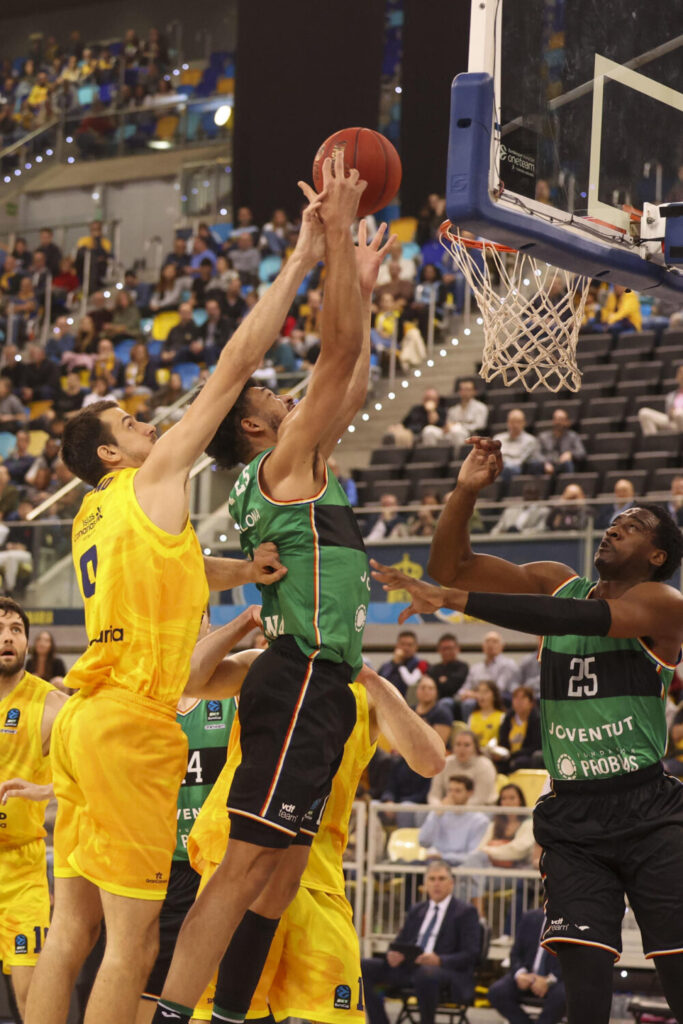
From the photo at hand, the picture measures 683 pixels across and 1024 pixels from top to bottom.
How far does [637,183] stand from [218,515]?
7713mm

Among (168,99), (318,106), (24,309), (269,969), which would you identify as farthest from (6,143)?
(269,969)

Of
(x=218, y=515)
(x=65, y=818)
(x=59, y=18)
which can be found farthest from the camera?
(x=59, y=18)

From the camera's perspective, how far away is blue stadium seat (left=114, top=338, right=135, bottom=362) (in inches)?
850

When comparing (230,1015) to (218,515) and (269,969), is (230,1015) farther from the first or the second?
(218,515)

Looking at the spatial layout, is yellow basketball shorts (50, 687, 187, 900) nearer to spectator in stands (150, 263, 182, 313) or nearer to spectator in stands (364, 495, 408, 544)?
spectator in stands (364, 495, 408, 544)

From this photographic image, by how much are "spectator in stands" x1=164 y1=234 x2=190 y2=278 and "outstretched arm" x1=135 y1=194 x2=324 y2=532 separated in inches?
704

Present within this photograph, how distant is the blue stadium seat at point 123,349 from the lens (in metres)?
21.6

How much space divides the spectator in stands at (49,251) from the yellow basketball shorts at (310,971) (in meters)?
19.7

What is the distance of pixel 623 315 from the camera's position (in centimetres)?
1652

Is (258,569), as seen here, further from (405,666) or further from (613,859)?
(405,666)

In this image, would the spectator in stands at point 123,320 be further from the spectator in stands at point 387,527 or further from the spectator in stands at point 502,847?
A: the spectator in stands at point 502,847

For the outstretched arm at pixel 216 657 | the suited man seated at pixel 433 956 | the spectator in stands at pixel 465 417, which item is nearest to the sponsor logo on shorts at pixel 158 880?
the outstretched arm at pixel 216 657

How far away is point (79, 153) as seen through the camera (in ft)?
85.9

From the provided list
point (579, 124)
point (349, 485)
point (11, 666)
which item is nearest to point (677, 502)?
point (349, 485)
